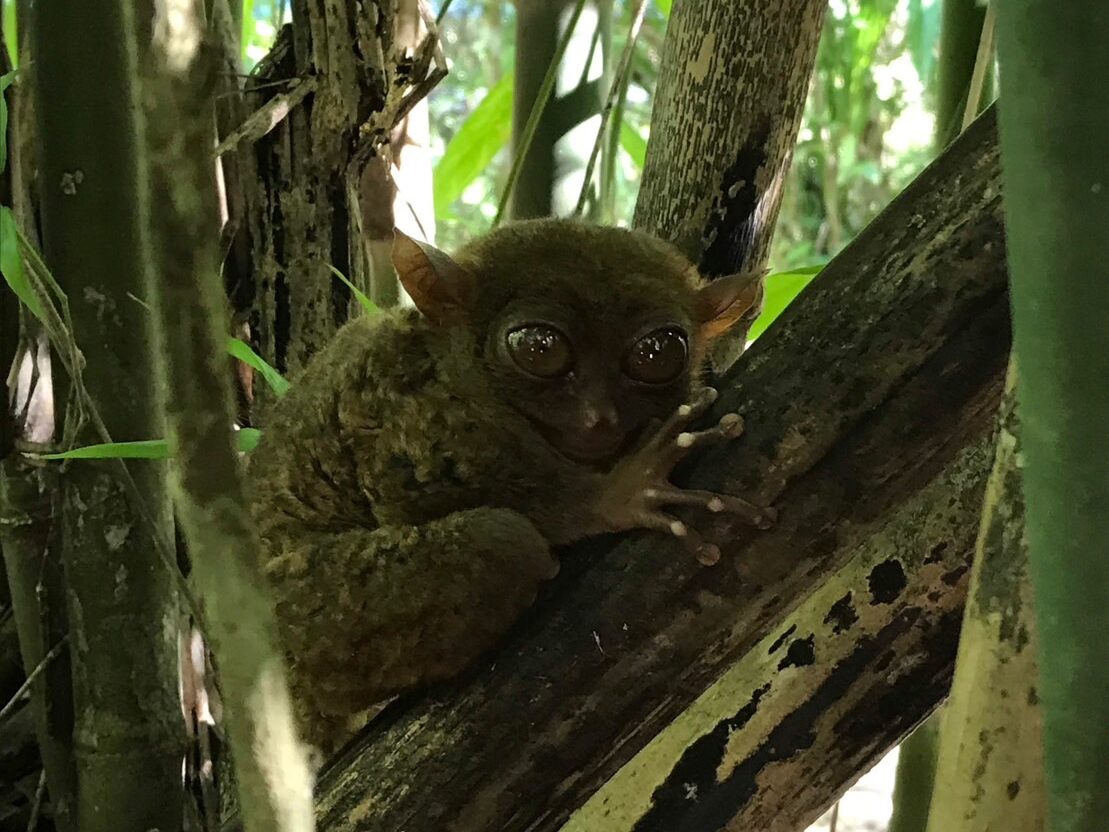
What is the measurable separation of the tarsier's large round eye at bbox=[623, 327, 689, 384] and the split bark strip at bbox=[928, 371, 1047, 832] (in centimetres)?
93

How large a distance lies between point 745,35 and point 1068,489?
1407mm

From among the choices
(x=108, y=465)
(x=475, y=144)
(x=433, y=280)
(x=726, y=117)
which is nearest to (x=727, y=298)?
(x=726, y=117)

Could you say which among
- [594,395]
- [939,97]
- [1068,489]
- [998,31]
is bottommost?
[1068,489]

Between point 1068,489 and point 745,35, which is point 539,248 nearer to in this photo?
point 745,35

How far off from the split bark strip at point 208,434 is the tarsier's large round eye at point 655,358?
42.9 inches

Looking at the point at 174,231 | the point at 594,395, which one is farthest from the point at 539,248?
the point at 174,231

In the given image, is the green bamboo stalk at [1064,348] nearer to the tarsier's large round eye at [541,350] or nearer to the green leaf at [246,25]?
the tarsier's large round eye at [541,350]

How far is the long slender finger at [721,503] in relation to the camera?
3.96ft

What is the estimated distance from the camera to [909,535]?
136 centimetres

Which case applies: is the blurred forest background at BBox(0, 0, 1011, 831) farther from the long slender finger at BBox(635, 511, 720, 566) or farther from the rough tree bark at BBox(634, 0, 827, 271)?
the long slender finger at BBox(635, 511, 720, 566)

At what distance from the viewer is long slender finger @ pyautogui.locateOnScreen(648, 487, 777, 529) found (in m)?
1.21

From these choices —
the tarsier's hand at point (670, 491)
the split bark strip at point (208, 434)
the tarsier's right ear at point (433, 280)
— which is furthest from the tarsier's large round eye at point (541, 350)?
the split bark strip at point (208, 434)

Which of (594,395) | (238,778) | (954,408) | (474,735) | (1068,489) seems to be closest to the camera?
(1068,489)

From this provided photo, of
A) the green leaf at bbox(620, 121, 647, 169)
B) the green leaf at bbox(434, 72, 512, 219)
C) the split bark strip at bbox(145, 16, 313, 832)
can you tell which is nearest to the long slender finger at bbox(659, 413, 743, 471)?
the split bark strip at bbox(145, 16, 313, 832)
